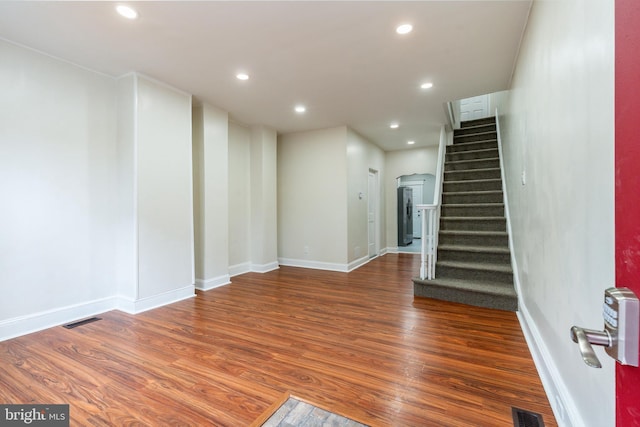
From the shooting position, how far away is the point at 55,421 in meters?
1.55

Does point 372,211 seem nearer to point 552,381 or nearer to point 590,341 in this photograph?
point 552,381

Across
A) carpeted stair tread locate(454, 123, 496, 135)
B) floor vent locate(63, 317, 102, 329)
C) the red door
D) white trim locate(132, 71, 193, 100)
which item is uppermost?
carpeted stair tread locate(454, 123, 496, 135)

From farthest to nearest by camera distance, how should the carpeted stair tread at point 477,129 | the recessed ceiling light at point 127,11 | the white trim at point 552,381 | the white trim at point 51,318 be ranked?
the carpeted stair tread at point 477,129, the white trim at point 51,318, the recessed ceiling light at point 127,11, the white trim at point 552,381

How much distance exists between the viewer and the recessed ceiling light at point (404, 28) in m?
2.34

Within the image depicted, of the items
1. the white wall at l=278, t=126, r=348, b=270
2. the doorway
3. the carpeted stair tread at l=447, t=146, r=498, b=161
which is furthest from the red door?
the doorway

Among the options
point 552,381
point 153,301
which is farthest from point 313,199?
point 552,381

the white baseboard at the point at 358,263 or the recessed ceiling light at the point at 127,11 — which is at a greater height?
the recessed ceiling light at the point at 127,11

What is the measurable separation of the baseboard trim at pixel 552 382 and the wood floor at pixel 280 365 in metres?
0.06

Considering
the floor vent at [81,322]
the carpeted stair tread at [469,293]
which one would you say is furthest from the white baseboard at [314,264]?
the floor vent at [81,322]

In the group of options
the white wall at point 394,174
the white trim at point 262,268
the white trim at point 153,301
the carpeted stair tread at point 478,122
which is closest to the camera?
the white trim at point 153,301

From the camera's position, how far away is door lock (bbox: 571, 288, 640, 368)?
453 mm

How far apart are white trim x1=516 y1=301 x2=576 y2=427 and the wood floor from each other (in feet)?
0.19

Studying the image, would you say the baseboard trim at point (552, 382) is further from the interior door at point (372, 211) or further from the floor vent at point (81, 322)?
the interior door at point (372, 211)

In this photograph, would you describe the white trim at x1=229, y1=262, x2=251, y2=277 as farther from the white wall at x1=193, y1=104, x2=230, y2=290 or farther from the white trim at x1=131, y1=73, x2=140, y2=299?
the white trim at x1=131, y1=73, x2=140, y2=299
